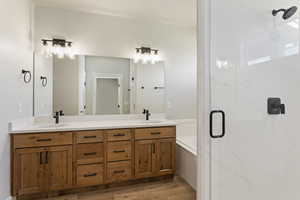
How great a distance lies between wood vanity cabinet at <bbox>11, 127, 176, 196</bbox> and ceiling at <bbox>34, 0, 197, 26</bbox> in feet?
5.85

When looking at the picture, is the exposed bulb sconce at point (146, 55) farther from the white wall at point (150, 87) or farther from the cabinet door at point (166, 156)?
the cabinet door at point (166, 156)

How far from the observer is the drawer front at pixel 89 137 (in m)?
2.24

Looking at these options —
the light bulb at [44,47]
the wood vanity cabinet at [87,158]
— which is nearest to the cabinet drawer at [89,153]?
the wood vanity cabinet at [87,158]

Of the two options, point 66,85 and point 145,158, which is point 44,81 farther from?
point 145,158

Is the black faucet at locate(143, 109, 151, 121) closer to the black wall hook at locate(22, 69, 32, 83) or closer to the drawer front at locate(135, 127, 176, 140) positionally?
the drawer front at locate(135, 127, 176, 140)

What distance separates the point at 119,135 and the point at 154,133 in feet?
1.63

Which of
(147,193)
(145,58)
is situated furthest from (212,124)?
(145,58)

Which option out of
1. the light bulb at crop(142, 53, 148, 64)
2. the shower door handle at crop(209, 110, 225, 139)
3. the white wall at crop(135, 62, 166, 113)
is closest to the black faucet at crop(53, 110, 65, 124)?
the white wall at crop(135, 62, 166, 113)

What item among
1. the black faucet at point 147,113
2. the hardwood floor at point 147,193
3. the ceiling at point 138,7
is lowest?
the hardwood floor at point 147,193

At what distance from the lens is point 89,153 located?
2.28 metres

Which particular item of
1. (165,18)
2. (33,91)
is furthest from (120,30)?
(33,91)

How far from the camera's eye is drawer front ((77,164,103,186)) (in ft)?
7.35

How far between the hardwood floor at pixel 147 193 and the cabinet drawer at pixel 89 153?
41cm

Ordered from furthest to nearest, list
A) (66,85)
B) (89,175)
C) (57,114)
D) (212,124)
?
(66,85), (57,114), (89,175), (212,124)
